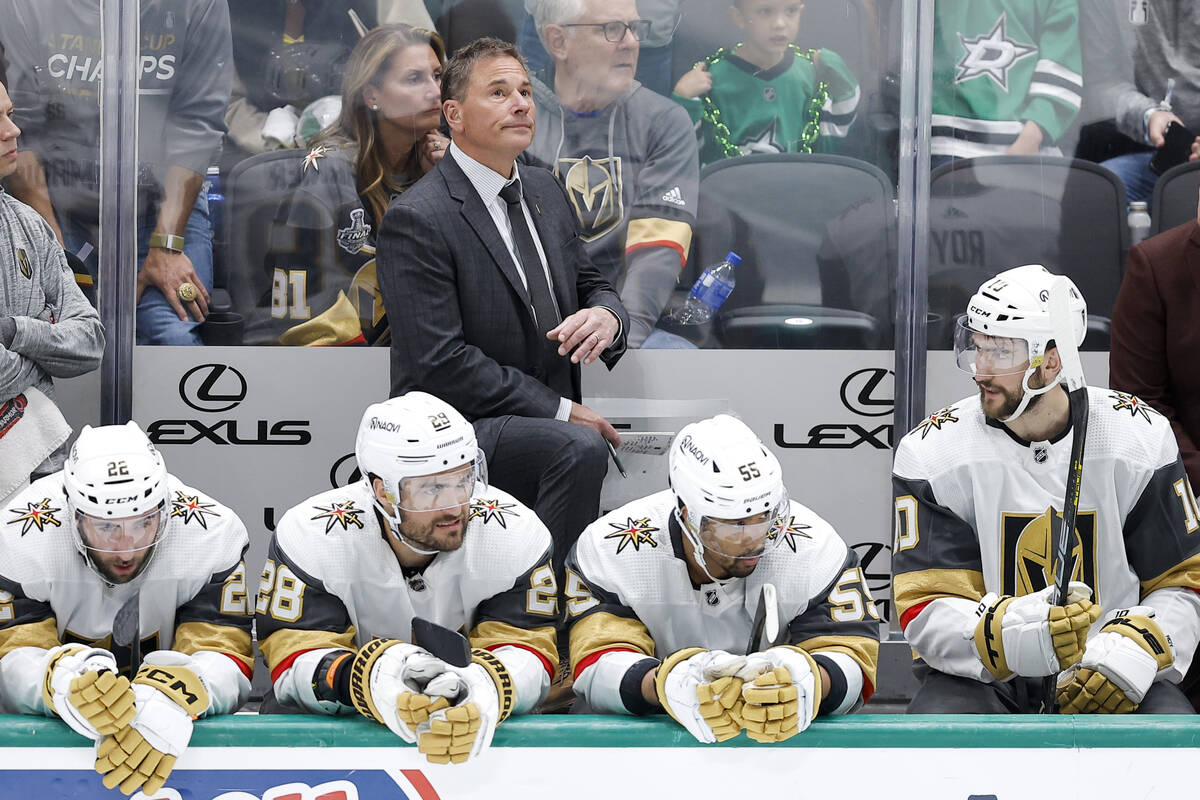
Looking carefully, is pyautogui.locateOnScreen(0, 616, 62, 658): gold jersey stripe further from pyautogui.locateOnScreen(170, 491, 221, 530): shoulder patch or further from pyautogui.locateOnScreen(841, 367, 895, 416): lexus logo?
pyautogui.locateOnScreen(841, 367, 895, 416): lexus logo

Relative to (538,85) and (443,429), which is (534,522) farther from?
(538,85)

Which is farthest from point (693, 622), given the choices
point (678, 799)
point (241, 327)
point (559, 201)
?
point (241, 327)

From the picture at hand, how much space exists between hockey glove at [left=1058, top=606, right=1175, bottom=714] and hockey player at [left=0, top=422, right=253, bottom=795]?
173 cm

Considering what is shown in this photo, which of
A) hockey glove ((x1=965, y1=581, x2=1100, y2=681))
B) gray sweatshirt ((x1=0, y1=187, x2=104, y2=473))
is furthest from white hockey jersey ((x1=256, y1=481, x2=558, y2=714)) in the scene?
gray sweatshirt ((x1=0, y1=187, x2=104, y2=473))

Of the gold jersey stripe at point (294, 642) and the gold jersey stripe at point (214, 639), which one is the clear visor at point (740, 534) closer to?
the gold jersey stripe at point (294, 642)

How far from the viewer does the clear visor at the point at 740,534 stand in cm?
290

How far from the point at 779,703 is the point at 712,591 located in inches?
22.5

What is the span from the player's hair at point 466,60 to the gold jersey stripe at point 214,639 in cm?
163

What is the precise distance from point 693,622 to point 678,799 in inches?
23.6

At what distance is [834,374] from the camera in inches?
174

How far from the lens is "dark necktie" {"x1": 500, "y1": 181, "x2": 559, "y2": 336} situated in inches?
154

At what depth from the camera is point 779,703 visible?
99.6 inches

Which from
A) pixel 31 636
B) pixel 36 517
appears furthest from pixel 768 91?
pixel 31 636

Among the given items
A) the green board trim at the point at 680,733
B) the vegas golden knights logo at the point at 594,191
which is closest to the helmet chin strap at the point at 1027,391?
the green board trim at the point at 680,733
